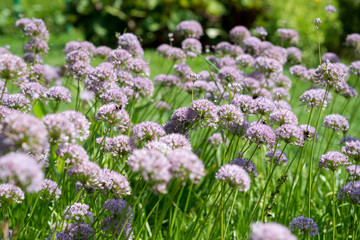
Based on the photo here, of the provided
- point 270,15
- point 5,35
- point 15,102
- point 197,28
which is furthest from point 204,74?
point 5,35

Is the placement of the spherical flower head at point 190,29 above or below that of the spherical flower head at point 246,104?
above

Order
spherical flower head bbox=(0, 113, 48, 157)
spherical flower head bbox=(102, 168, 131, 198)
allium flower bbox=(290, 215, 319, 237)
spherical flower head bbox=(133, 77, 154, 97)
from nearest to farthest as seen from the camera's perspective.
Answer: spherical flower head bbox=(0, 113, 48, 157), spherical flower head bbox=(102, 168, 131, 198), allium flower bbox=(290, 215, 319, 237), spherical flower head bbox=(133, 77, 154, 97)

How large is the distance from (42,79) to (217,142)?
1.33 metres

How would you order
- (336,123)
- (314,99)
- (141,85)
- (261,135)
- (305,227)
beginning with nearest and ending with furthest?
1. (261,135)
2. (305,227)
3. (314,99)
4. (336,123)
5. (141,85)

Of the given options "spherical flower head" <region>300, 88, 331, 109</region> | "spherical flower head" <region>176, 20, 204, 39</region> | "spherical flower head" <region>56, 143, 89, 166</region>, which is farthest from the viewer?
"spherical flower head" <region>176, 20, 204, 39</region>

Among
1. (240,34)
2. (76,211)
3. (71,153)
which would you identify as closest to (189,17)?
(240,34)

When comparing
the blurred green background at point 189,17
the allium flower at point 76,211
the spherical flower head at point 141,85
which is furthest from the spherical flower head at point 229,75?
the blurred green background at point 189,17

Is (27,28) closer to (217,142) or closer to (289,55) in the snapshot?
(217,142)

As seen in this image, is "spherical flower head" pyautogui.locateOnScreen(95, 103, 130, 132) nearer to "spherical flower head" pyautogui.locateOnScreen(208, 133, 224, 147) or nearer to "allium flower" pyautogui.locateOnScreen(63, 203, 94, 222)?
"allium flower" pyautogui.locateOnScreen(63, 203, 94, 222)

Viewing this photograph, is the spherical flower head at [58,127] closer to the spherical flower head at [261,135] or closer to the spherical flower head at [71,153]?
the spherical flower head at [71,153]

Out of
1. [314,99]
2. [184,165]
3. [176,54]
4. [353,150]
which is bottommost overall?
[184,165]

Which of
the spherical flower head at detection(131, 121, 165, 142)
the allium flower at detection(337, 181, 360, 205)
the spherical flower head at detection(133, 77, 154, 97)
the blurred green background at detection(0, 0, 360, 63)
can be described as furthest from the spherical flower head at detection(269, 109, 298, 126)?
the blurred green background at detection(0, 0, 360, 63)

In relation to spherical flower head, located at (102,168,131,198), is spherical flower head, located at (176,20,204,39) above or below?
above

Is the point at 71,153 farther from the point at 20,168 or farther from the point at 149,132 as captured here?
the point at 149,132
